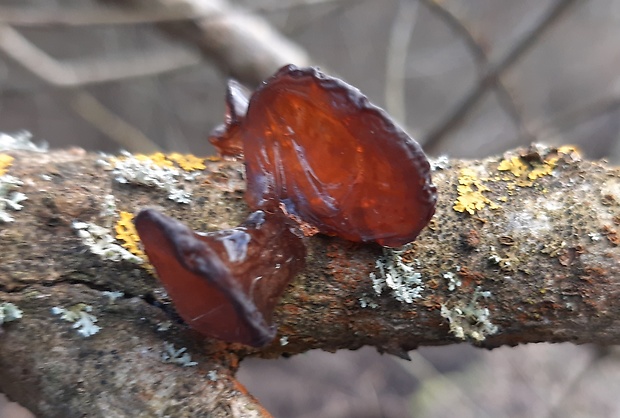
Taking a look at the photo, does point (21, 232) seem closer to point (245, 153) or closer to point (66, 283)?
point (66, 283)

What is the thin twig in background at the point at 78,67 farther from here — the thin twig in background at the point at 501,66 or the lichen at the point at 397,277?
the lichen at the point at 397,277

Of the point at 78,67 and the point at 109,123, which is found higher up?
the point at 78,67

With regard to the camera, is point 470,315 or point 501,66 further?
point 501,66

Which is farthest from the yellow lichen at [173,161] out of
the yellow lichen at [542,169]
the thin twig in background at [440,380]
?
the thin twig in background at [440,380]

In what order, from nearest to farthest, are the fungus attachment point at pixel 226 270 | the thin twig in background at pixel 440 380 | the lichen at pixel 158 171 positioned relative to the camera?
the fungus attachment point at pixel 226 270, the lichen at pixel 158 171, the thin twig in background at pixel 440 380

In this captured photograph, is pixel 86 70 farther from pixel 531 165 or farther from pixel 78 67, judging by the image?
pixel 531 165

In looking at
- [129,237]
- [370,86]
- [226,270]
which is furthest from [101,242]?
[370,86]
